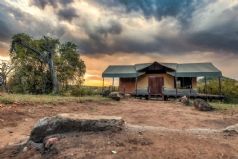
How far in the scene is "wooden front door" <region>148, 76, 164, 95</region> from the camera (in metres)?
38.7

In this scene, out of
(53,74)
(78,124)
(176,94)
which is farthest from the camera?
(53,74)

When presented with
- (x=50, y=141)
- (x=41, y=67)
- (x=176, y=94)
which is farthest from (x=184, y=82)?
(x=50, y=141)

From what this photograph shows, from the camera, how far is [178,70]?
3806cm

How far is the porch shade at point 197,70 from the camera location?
3569 cm

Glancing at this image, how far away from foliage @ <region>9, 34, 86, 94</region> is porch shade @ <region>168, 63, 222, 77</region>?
13182 millimetres

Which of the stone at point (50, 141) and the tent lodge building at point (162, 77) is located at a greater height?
the tent lodge building at point (162, 77)

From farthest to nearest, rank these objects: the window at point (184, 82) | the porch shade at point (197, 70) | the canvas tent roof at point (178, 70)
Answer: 1. the window at point (184, 82)
2. the canvas tent roof at point (178, 70)
3. the porch shade at point (197, 70)

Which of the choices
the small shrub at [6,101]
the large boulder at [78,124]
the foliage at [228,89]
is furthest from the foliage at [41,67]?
the large boulder at [78,124]

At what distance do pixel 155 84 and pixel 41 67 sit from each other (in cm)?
1463

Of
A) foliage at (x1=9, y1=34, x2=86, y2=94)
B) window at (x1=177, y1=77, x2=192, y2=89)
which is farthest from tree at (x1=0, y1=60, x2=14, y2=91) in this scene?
window at (x1=177, y1=77, x2=192, y2=89)

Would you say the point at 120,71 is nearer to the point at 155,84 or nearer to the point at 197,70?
the point at 155,84

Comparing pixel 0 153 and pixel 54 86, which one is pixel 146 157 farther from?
pixel 54 86

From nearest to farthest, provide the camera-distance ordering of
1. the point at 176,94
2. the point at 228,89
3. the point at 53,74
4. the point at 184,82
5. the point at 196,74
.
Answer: the point at 176,94
the point at 196,74
the point at 228,89
the point at 53,74
the point at 184,82

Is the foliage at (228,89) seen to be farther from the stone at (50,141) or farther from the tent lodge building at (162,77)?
the stone at (50,141)
